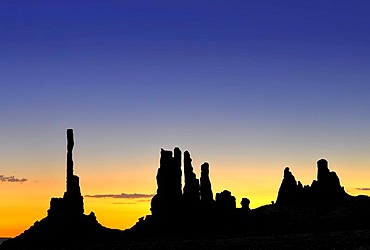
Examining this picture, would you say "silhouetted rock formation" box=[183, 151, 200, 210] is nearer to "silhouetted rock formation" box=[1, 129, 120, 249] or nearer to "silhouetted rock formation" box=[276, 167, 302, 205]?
"silhouetted rock formation" box=[1, 129, 120, 249]

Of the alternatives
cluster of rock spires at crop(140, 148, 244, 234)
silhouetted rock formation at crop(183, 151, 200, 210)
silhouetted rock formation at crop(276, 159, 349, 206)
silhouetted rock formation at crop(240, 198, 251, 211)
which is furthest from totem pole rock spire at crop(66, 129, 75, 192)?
silhouetted rock formation at crop(276, 159, 349, 206)

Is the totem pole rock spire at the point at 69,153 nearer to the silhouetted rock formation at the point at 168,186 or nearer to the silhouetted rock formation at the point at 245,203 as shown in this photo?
the silhouetted rock formation at the point at 168,186

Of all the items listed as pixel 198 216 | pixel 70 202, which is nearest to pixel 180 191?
pixel 198 216

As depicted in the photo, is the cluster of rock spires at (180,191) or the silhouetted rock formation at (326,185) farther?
the silhouetted rock formation at (326,185)

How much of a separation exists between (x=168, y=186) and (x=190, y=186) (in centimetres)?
588

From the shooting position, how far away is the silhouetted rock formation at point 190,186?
113 metres

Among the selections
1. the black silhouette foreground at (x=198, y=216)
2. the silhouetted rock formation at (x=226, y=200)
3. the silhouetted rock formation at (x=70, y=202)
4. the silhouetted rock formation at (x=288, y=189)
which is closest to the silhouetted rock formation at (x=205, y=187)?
the black silhouette foreground at (x=198, y=216)

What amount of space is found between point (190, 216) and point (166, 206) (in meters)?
4.81

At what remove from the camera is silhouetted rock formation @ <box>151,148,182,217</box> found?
109 metres

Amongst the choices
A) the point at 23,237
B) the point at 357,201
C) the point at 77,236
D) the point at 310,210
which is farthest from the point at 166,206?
the point at 357,201

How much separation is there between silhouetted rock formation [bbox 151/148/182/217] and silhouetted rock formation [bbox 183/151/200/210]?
2.01 m

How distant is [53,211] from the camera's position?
324 feet

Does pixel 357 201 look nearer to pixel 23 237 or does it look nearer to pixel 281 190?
pixel 281 190

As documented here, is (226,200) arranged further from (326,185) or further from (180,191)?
(326,185)
